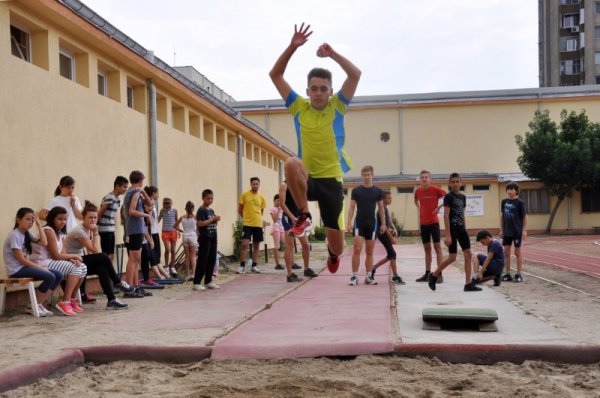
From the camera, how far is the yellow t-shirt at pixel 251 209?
1548 cm

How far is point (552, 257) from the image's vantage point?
68.2 feet

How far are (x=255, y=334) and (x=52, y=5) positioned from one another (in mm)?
5997

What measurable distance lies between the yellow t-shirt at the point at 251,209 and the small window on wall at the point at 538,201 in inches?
1122

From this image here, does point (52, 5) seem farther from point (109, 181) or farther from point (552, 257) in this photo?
point (552, 257)

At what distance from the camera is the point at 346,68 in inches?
263

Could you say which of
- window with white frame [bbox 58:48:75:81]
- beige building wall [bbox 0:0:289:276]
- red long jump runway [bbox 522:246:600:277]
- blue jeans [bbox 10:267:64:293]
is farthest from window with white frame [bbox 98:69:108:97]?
red long jump runway [bbox 522:246:600:277]

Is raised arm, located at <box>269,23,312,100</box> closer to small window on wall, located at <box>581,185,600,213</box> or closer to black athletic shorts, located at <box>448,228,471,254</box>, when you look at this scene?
black athletic shorts, located at <box>448,228,471,254</box>

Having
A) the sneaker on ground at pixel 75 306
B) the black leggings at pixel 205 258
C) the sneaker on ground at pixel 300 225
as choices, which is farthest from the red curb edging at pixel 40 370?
the black leggings at pixel 205 258

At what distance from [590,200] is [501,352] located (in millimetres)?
36901

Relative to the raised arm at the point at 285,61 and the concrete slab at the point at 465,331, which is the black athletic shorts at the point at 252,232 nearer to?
the concrete slab at the point at 465,331

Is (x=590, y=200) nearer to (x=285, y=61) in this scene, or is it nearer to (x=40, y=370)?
(x=285, y=61)

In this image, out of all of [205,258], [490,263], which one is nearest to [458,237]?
[490,263]

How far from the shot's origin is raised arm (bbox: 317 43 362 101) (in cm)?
654

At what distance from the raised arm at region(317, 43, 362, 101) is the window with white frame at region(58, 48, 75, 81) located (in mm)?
6512
